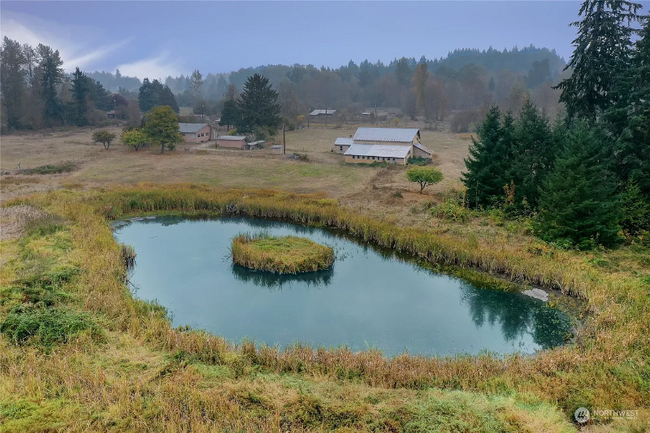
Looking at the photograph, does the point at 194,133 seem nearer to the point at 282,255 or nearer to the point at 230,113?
the point at 230,113

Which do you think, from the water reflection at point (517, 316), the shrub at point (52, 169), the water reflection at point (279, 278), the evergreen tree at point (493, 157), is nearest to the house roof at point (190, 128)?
the shrub at point (52, 169)

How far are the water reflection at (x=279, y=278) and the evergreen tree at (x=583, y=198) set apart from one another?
1276cm

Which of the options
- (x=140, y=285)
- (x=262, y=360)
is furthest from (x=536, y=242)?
(x=140, y=285)

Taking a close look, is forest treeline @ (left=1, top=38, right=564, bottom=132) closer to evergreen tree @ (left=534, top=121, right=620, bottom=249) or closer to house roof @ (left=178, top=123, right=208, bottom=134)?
house roof @ (left=178, top=123, right=208, bottom=134)

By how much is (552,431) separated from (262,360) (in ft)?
26.8

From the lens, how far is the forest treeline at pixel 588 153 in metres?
22.9

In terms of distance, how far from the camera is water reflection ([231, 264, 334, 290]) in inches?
872

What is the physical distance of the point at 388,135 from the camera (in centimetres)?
5791

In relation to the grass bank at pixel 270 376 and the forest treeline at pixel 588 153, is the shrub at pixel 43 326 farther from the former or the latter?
the forest treeline at pixel 588 153

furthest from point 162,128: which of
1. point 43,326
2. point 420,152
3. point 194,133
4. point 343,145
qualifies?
point 43,326

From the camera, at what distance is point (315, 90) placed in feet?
447

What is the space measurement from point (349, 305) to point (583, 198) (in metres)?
13.8

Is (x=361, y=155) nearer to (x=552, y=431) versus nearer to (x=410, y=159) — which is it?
(x=410, y=159)

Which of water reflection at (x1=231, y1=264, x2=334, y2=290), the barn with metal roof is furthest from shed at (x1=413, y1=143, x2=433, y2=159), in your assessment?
water reflection at (x1=231, y1=264, x2=334, y2=290)
